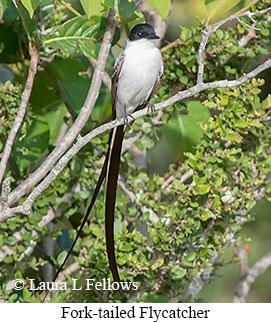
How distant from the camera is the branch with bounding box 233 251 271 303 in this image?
261cm

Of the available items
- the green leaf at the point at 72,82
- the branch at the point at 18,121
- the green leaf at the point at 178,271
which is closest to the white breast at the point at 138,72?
the green leaf at the point at 72,82

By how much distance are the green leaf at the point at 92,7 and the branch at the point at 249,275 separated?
1.07 metres

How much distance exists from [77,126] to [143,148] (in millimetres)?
361

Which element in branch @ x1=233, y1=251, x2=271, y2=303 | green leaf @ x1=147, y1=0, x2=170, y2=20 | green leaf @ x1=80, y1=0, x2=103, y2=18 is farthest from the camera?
branch @ x1=233, y1=251, x2=271, y2=303

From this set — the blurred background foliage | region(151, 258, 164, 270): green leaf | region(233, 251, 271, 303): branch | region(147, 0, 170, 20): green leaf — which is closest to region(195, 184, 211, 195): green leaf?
the blurred background foliage

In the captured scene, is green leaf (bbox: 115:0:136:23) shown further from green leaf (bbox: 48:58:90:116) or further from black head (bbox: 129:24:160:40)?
green leaf (bbox: 48:58:90:116)

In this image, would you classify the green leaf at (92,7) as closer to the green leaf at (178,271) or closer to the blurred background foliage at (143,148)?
the blurred background foliage at (143,148)

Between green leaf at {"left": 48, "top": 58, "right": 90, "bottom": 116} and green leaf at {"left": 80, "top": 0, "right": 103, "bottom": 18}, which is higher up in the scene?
green leaf at {"left": 80, "top": 0, "right": 103, "bottom": 18}

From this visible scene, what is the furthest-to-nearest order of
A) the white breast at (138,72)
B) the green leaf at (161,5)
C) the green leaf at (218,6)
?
the white breast at (138,72) < the green leaf at (218,6) < the green leaf at (161,5)

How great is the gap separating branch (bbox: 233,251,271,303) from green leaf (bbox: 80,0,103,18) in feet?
3.50

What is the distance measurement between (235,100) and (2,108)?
687mm

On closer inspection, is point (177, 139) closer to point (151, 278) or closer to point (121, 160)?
point (121, 160)

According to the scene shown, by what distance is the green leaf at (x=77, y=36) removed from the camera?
2.10 m

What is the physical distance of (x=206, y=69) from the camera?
235 cm
